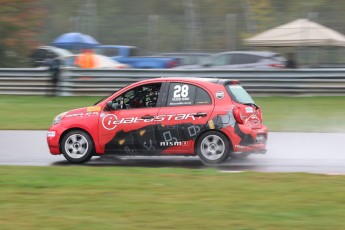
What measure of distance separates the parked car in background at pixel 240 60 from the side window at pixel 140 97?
13.9 meters

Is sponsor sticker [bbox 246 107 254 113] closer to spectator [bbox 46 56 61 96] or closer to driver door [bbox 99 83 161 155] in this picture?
driver door [bbox 99 83 161 155]

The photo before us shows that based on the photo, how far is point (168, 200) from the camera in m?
7.88

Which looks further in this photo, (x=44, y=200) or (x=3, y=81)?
A: (x=3, y=81)

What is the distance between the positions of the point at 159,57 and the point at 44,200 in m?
20.2

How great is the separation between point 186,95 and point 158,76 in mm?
10970

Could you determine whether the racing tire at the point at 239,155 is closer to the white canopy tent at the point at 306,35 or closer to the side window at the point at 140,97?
the side window at the point at 140,97

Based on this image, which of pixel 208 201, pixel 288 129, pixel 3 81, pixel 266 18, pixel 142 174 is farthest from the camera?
pixel 266 18

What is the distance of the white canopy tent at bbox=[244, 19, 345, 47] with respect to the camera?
24328 millimetres

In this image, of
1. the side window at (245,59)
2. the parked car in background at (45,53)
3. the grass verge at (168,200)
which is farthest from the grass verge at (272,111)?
the grass verge at (168,200)

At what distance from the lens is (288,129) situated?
16812mm

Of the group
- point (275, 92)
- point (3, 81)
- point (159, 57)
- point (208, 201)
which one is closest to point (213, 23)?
point (159, 57)

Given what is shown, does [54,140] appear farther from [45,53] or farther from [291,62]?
[45,53]

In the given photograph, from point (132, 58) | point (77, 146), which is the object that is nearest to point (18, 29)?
point (132, 58)

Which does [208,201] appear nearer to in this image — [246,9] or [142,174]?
[142,174]
